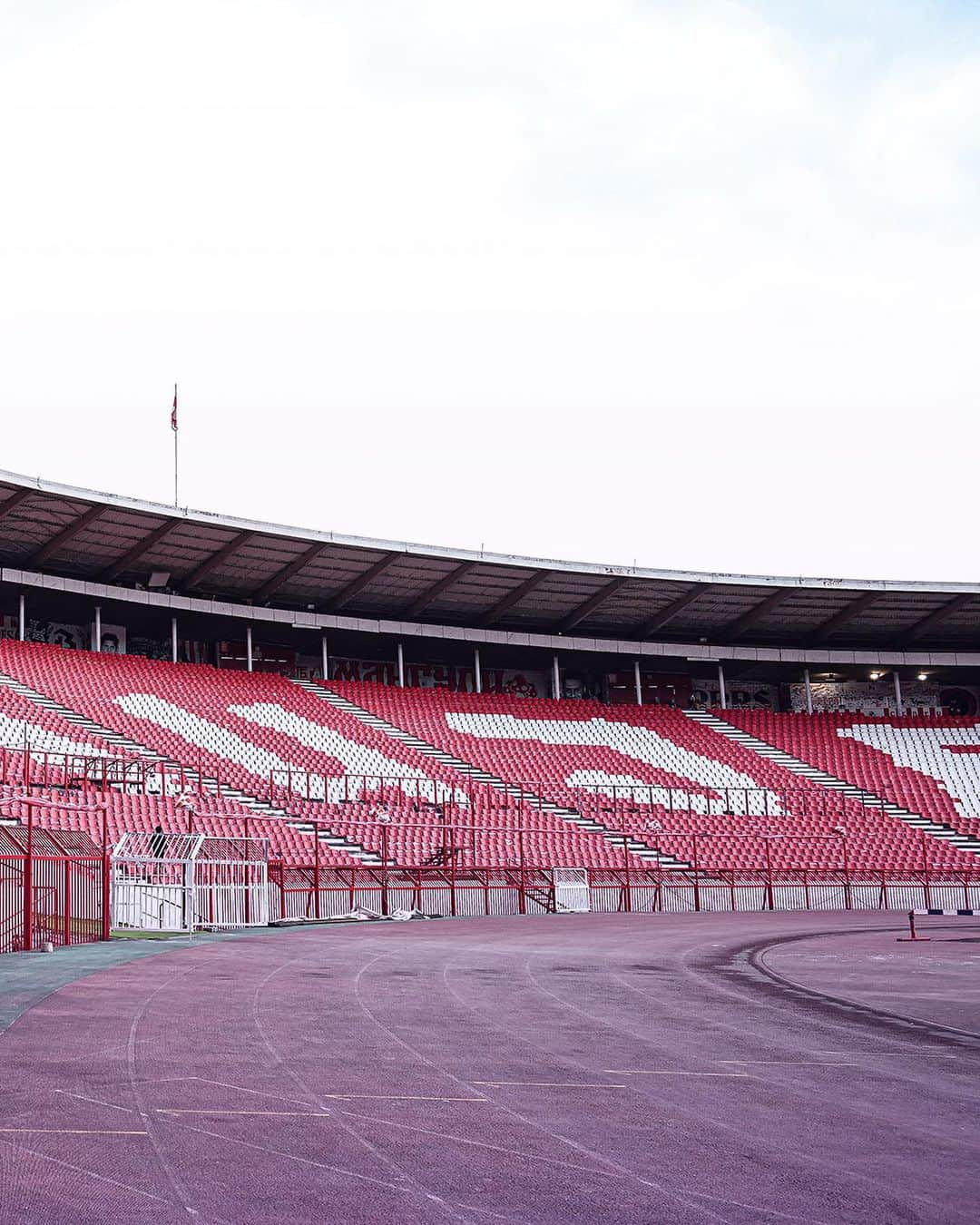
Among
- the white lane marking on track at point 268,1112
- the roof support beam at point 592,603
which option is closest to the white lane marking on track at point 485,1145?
the white lane marking on track at point 268,1112

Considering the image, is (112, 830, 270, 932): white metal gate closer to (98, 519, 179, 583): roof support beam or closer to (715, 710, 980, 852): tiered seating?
(98, 519, 179, 583): roof support beam

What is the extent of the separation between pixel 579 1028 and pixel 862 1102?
356cm

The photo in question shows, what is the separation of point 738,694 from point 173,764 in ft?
99.3

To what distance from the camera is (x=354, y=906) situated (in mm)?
28438

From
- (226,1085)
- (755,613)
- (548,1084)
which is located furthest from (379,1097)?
(755,613)

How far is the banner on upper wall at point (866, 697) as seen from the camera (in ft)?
191

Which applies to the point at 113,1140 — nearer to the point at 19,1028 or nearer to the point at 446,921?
the point at 19,1028

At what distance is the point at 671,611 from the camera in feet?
170

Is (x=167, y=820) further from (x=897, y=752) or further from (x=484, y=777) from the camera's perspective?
(x=897, y=752)

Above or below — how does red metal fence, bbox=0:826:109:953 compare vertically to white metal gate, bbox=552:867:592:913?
above

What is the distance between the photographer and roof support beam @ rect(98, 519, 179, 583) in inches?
1625

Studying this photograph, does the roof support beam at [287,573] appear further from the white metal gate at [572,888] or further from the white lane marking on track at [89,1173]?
the white lane marking on track at [89,1173]

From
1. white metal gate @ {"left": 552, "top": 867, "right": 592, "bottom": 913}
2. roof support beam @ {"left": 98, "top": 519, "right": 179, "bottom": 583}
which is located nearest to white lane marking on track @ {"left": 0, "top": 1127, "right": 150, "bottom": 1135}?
white metal gate @ {"left": 552, "top": 867, "right": 592, "bottom": 913}

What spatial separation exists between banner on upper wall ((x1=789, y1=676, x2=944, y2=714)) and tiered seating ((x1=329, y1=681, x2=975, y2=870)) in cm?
808
